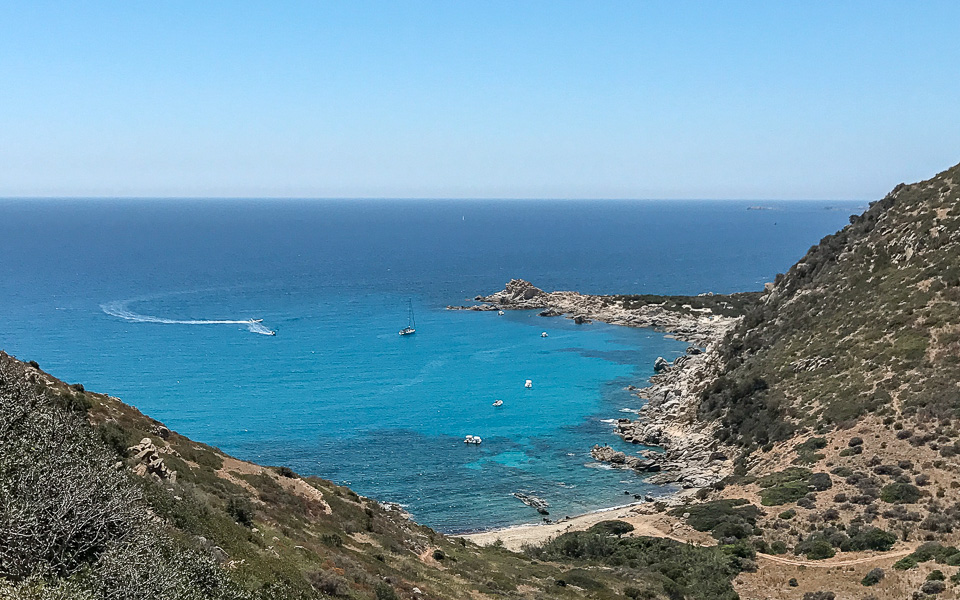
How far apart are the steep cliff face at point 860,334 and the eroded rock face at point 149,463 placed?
4149cm

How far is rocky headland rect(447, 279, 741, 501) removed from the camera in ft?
181

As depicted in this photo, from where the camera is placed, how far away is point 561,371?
93.2m

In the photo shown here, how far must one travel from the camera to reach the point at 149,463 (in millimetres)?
22891

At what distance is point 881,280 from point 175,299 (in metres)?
129

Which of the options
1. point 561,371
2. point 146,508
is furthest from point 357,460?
point 146,508

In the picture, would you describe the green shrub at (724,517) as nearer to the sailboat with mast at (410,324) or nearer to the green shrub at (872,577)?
the green shrub at (872,577)

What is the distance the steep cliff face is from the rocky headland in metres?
2.46

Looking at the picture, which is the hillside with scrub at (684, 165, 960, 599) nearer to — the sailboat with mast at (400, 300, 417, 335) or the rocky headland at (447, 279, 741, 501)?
the rocky headland at (447, 279, 741, 501)

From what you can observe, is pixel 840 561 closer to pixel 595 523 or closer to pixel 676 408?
pixel 595 523

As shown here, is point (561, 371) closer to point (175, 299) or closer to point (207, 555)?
point (207, 555)

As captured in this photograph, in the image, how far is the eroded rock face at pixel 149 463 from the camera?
72.4 feet

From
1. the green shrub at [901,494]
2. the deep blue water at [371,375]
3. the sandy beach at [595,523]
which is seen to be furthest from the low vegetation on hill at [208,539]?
the deep blue water at [371,375]

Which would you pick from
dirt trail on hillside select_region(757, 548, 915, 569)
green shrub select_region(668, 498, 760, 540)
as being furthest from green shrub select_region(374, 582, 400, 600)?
green shrub select_region(668, 498, 760, 540)

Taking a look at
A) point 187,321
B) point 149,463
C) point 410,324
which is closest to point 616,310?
point 410,324
